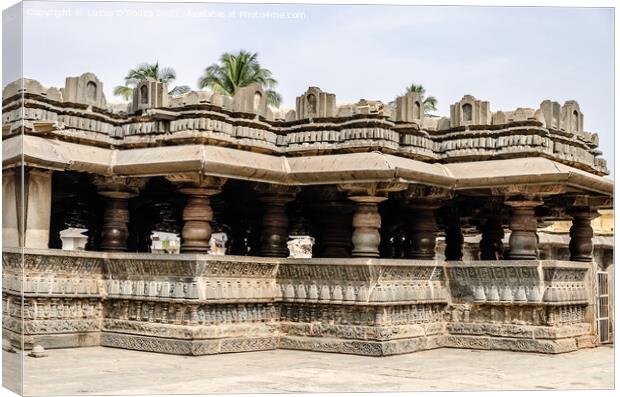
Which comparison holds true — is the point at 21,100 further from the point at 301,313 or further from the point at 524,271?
the point at 524,271

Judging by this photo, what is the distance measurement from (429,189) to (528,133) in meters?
1.55

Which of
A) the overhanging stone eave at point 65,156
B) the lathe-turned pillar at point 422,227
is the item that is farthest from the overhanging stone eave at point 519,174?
the overhanging stone eave at point 65,156

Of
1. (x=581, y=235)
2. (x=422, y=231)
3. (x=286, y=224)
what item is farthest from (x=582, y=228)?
(x=286, y=224)

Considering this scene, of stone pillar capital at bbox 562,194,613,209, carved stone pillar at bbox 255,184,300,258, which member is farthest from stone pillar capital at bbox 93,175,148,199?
stone pillar capital at bbox 562,194,613,209

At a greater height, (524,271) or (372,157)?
(372,157)

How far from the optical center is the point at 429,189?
43.5 feet

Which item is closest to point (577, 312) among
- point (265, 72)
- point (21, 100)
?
point (265, 72)

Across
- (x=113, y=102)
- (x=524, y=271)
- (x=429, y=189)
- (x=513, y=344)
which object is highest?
(x=113, y=102)

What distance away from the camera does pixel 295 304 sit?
12.2 m

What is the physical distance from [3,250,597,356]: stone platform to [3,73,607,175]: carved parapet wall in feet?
4.73

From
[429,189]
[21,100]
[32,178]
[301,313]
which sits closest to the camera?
[21,100]

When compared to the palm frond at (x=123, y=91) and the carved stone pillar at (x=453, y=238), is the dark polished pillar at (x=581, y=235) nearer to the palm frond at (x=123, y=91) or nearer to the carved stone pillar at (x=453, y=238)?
the carved stone pillar at (x=453, y=238)

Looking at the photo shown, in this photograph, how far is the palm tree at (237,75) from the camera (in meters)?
11.1

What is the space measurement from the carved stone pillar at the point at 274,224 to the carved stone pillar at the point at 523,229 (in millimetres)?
2903
